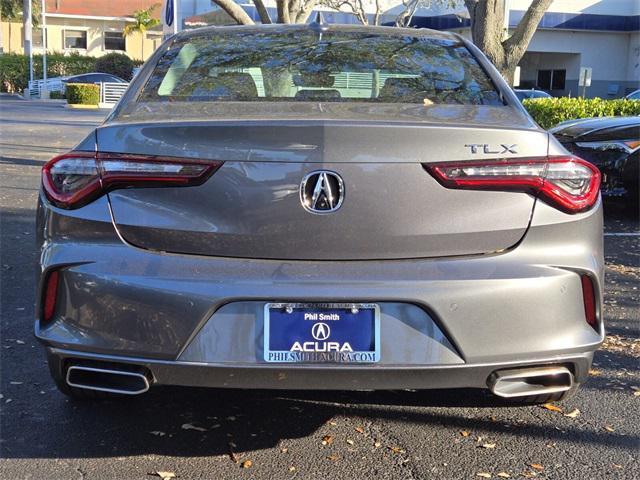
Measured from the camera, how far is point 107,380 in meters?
2.80

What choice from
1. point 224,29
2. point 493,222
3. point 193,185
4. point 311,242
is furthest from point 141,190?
point 224,29

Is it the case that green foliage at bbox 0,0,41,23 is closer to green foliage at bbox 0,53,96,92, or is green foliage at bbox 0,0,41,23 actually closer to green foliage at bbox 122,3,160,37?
green foliage at bbox 122,3,160,37

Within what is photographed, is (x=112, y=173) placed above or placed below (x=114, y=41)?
below

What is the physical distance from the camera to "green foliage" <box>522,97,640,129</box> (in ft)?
39.1

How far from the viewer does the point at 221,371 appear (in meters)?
2.60

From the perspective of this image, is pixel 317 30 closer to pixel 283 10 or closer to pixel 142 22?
pixel 283 10

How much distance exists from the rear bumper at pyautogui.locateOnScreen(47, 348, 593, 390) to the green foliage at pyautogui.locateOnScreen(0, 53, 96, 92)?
43190mm

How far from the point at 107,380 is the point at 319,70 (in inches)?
68.0

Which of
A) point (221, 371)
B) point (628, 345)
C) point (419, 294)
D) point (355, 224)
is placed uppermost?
point (355, 224)

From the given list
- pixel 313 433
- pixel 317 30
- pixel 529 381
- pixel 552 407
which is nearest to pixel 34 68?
pixel 317 30

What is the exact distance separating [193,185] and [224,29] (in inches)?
66.5

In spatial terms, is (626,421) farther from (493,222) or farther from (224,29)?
(224,29)

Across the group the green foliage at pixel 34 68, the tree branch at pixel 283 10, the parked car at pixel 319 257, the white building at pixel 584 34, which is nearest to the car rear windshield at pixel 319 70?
the parked car at pixel 319 257

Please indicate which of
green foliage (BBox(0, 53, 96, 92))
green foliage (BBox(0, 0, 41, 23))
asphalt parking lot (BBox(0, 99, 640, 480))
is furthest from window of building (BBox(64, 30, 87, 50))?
asphalt parking lot (BBox(0, 99, 640, 480))
